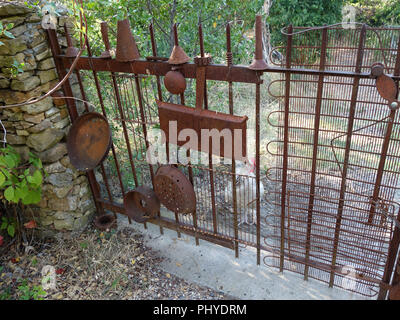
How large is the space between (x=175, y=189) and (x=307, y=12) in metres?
8.10

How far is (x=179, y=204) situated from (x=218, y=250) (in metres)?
0.71

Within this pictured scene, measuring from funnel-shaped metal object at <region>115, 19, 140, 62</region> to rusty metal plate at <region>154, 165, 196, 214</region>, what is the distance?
92 centimetres

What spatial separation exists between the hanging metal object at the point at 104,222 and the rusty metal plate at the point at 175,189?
0.89m

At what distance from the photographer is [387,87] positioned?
6.08ft

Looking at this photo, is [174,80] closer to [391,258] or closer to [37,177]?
[37,177]

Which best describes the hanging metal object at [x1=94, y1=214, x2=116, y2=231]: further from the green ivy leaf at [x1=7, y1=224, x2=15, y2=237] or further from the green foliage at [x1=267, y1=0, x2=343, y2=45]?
the green foliage at [x1=267, y1=0, x2=343, y2=45]

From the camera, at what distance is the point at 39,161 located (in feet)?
9.56

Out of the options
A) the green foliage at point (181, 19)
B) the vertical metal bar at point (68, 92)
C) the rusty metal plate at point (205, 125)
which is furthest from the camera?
the green foliage at point (181, 19)

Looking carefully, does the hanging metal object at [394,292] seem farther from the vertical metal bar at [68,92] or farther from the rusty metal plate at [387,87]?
the vertical metal bar at [68,92]

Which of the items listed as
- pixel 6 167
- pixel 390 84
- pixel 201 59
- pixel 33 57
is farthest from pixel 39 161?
pixel 390 84

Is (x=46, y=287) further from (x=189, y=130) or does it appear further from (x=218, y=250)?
(x=189, y=130)

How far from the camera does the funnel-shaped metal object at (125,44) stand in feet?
7.82

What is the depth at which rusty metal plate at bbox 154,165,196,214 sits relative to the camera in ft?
8.76

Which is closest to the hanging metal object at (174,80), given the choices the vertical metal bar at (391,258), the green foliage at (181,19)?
the green foliage at (181,19)
